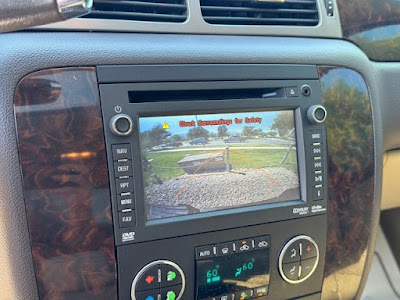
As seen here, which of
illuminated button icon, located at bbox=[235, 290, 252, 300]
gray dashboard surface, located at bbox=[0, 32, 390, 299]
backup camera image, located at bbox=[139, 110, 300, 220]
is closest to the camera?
gray dashboard surface, located at bbox=[0, 32, 390, 299]

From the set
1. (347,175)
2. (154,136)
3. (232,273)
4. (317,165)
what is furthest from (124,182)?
(347,175)

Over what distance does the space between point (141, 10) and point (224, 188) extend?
17.0 inches

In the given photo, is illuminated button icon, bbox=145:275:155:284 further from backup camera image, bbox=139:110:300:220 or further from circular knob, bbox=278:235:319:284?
circular knob, bbox=278:235:319:284

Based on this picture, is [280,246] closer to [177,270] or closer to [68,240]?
[177,270]

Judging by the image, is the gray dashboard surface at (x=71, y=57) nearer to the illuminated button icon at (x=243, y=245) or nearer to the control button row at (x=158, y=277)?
the control button row at (x=158, y=277)

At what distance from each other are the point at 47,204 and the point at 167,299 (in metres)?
0.33

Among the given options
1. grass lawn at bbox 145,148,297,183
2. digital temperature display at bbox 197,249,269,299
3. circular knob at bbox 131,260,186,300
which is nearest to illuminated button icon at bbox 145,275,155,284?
circular knob at bbox 131,260,186,300

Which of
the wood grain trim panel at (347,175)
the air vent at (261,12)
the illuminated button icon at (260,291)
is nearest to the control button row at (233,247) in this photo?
the illuminated button icon at (260,291)

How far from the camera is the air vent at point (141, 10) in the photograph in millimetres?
924

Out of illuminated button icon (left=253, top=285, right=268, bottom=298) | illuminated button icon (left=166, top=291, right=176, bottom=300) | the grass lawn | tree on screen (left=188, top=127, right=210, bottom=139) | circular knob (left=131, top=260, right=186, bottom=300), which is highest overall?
tree on screen (left=188, top=127, right=210, bottom=139)

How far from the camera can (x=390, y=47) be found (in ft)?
4.28

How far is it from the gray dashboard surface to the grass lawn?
20 centimetres

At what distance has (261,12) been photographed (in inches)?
42.3

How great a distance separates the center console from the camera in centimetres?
90
